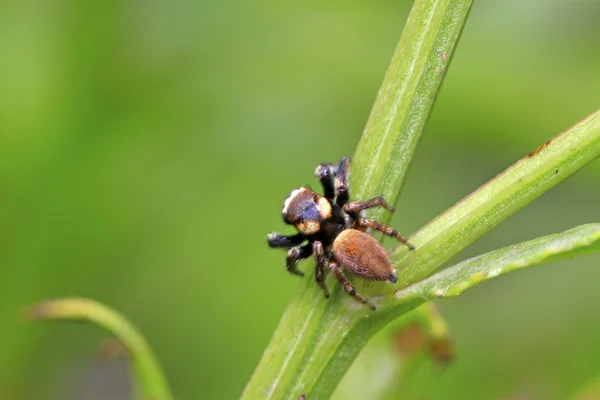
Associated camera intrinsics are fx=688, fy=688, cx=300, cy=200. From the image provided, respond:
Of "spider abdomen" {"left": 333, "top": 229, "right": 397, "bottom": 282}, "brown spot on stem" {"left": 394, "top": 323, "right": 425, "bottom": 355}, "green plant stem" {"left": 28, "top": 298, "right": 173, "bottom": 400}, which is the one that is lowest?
"green plant stem" {"left": 28, "top": 298, "right": 173, "bottom": 400}

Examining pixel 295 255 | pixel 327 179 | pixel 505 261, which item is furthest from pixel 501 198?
pixel 327 179

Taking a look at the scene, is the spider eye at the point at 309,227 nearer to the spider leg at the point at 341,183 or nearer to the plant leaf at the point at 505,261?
the spider leg at the point at 341,183

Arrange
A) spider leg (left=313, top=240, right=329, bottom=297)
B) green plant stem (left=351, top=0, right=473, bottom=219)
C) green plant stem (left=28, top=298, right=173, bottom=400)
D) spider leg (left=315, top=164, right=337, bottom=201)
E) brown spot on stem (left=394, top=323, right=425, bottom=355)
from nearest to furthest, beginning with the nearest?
green plant stem (left=351, top=0, right=473, bottom=219) → spider leg (left=313, top=240, right=329, bottom=297) → green plant stem (left=28, top=298, right=173, bottom=400) → brown spot on stem (left=394, top=323, right=425, bottom=355) → spider leg (left=315, top=164, right=337, bottom=201)

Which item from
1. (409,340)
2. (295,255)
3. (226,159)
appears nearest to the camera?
(409,340)

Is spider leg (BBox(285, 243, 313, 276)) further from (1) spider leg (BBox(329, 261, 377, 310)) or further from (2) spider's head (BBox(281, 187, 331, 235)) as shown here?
(1) spider leg (BBox(329, 261, 377, 310))

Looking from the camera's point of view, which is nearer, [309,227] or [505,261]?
[505,261]

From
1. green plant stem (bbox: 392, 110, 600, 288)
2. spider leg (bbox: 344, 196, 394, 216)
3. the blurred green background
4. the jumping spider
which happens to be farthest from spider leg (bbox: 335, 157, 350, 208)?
the blurred green background

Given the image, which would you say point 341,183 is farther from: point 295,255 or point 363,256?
point 363,256

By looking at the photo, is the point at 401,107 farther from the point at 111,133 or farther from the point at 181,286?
the point at 181,286
